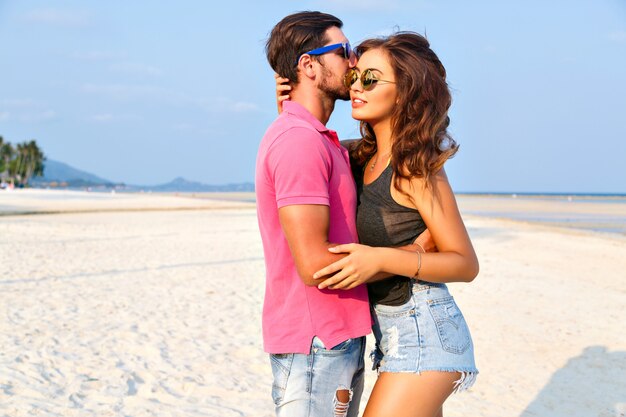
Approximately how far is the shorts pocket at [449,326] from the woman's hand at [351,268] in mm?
354

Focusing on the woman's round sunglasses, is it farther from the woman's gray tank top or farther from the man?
the woman's gray tank top

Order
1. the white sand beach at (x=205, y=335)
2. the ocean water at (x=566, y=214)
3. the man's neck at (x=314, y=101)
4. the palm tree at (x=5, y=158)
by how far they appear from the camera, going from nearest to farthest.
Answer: the man's neck at (x=314, y=101) → the white sand beach at (x=205, y=335) → the ocean water at (x=566, y=214) → the palm tree at (x=5, y=158)

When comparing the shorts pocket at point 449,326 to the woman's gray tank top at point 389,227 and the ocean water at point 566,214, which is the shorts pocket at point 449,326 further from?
the ocean water at point 566,214

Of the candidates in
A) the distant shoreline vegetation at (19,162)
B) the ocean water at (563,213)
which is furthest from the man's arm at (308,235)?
the distant shoreline vegetation at (19,162)

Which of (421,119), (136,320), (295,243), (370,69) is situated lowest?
(136,320)

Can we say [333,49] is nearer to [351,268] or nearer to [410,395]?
[351,268]

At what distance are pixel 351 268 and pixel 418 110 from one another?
71 centimetres

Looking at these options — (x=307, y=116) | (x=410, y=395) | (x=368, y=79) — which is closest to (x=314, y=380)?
(x=410, y=395)

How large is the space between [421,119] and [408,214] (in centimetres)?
37

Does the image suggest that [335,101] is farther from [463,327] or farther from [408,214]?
[463,327]

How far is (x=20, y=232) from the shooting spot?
18.7 metres

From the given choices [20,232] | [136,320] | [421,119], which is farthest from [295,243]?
[20,232]

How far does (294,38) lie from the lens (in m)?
2.41

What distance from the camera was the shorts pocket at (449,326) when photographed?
230cm
